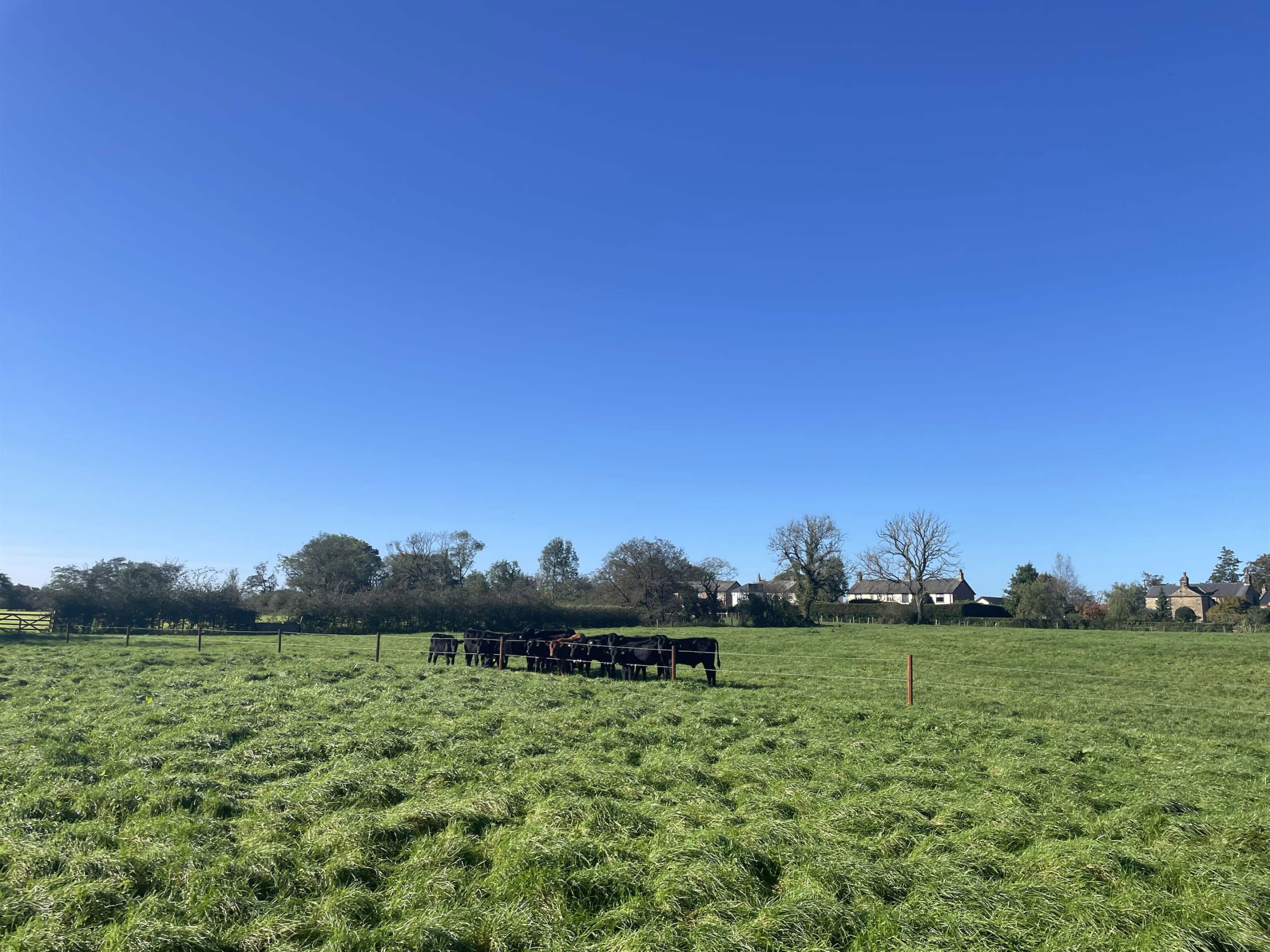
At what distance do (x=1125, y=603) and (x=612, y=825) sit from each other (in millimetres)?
66904

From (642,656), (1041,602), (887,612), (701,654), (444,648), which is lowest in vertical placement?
(444,648)

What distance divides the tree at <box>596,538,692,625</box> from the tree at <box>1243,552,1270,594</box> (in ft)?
226

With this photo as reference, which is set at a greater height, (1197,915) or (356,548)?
(356,548)

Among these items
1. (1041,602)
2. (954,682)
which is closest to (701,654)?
(954,682)

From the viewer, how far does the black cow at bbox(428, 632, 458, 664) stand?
22797 millimetres

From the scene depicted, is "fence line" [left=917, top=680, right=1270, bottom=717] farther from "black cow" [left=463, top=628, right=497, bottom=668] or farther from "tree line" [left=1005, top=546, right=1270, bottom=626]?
"tree line" [left=1005, top=546, right=1270, bottom=626]

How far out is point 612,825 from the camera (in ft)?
20.5

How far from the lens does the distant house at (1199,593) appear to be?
82.4 metres

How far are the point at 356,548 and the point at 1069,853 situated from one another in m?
77.1

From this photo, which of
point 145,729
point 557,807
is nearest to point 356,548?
point 145,729

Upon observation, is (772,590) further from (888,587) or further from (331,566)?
(331,566)

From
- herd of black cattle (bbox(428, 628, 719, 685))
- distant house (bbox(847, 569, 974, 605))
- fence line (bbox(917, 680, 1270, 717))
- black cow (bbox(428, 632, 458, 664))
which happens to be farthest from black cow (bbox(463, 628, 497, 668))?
distant house (bbox(847, 569, 974, 605))

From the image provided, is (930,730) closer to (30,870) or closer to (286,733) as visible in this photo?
(286,733)

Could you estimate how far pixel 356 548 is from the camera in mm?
75750
